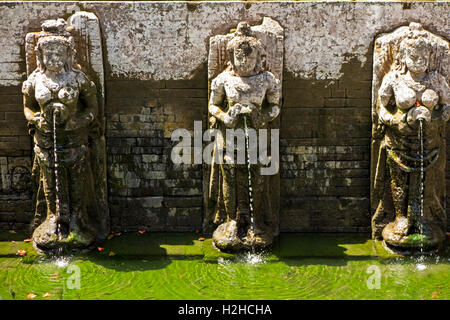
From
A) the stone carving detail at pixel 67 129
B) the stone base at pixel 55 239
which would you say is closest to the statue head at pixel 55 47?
the stone carving detail at pixel 67 129

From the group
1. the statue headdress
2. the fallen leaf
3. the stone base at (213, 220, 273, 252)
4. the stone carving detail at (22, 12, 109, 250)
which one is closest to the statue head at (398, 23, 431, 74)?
the statue headdress

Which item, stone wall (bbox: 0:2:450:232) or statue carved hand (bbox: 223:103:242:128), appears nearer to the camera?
statue carved hand (bbox: 223:103:242:128)

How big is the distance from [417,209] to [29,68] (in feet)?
17.4

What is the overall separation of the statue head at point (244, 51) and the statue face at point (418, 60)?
184 cm

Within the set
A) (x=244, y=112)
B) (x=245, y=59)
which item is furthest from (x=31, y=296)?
(x=245, y=59)

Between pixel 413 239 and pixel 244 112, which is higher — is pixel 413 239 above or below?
below

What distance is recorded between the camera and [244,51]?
6.62 metres

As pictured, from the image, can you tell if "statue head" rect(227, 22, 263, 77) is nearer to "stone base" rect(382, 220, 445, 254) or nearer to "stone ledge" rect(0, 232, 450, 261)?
"stone ledge" rect(0, 232, 450, 261)

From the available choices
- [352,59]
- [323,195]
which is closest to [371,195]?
[323,195]

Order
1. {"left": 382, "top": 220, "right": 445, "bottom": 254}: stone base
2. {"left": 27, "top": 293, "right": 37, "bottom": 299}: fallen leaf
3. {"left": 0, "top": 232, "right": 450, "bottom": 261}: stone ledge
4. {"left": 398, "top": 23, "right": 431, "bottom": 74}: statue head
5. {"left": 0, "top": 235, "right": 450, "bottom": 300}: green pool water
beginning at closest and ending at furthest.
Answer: {"left": 27, "top": 293, "right": 37, "bottom": 299}: fallen leaf, {"left": 0, "top": 235, "right": 450, "bottom": 300}: green pool water, {"left": 398, "top": 23, "right": 431, "bottom": 74}: statue head, {"left": 382, "top": 220, "right": 445, "bottom": 254}: stone base, {"left": 0, "top": 232, "right": 450, "bottom": 261}: stone ledge

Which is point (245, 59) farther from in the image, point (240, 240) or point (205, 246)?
point (205, 246)

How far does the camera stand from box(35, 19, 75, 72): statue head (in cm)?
661

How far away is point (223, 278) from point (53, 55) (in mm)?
3366

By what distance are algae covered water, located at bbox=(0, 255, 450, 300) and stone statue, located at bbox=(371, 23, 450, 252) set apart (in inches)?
20.1
